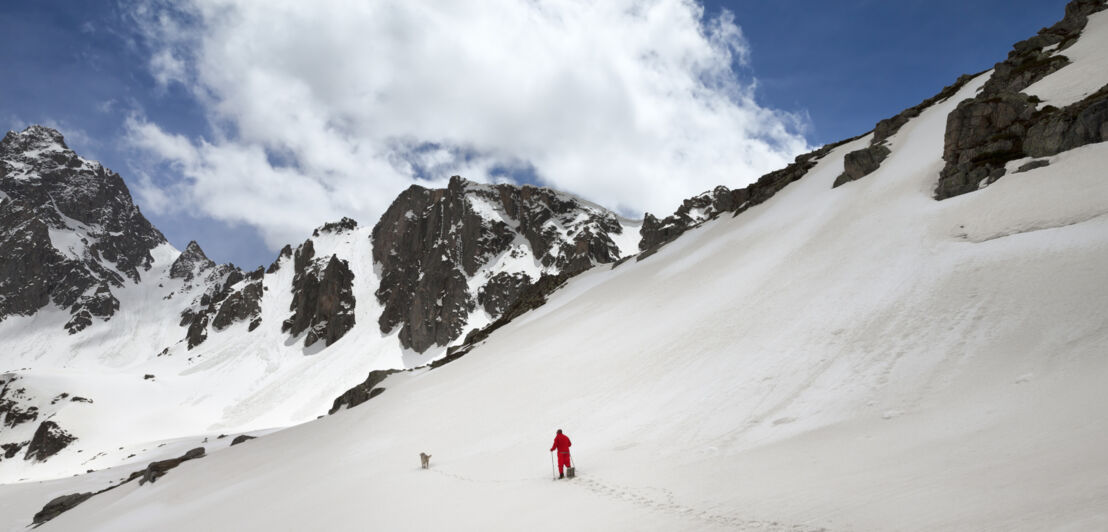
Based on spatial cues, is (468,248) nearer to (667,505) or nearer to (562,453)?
(562,453)

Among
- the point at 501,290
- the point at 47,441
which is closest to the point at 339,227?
the point at 501,290

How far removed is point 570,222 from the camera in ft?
421

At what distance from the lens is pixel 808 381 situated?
15.0 metres

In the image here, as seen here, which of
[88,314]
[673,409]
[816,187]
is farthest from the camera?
[88,314]

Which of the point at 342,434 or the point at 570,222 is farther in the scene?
the point at 570,222

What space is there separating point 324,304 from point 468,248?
120ft

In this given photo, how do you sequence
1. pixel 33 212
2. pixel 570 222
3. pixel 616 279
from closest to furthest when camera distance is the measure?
pixel 616 279 < pixel 570 222 < pixel 33 212

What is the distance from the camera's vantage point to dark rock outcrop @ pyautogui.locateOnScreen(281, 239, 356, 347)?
122875 millimetres

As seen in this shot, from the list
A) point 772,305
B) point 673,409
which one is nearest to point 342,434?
point 673,409

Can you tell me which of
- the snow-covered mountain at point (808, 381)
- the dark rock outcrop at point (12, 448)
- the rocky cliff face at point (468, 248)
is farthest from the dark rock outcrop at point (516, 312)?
the dark rock outcrop at point (12, 448)

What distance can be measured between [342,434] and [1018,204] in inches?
1277

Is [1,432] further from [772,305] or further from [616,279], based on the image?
[772,305]

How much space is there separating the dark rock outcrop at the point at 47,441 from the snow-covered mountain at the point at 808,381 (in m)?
36.6

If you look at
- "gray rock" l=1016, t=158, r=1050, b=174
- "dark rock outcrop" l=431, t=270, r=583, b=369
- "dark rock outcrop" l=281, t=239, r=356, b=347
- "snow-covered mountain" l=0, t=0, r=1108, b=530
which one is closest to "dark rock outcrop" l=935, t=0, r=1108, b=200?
"snow-covered mountain" l=0, t=0, r=1108, b=530
